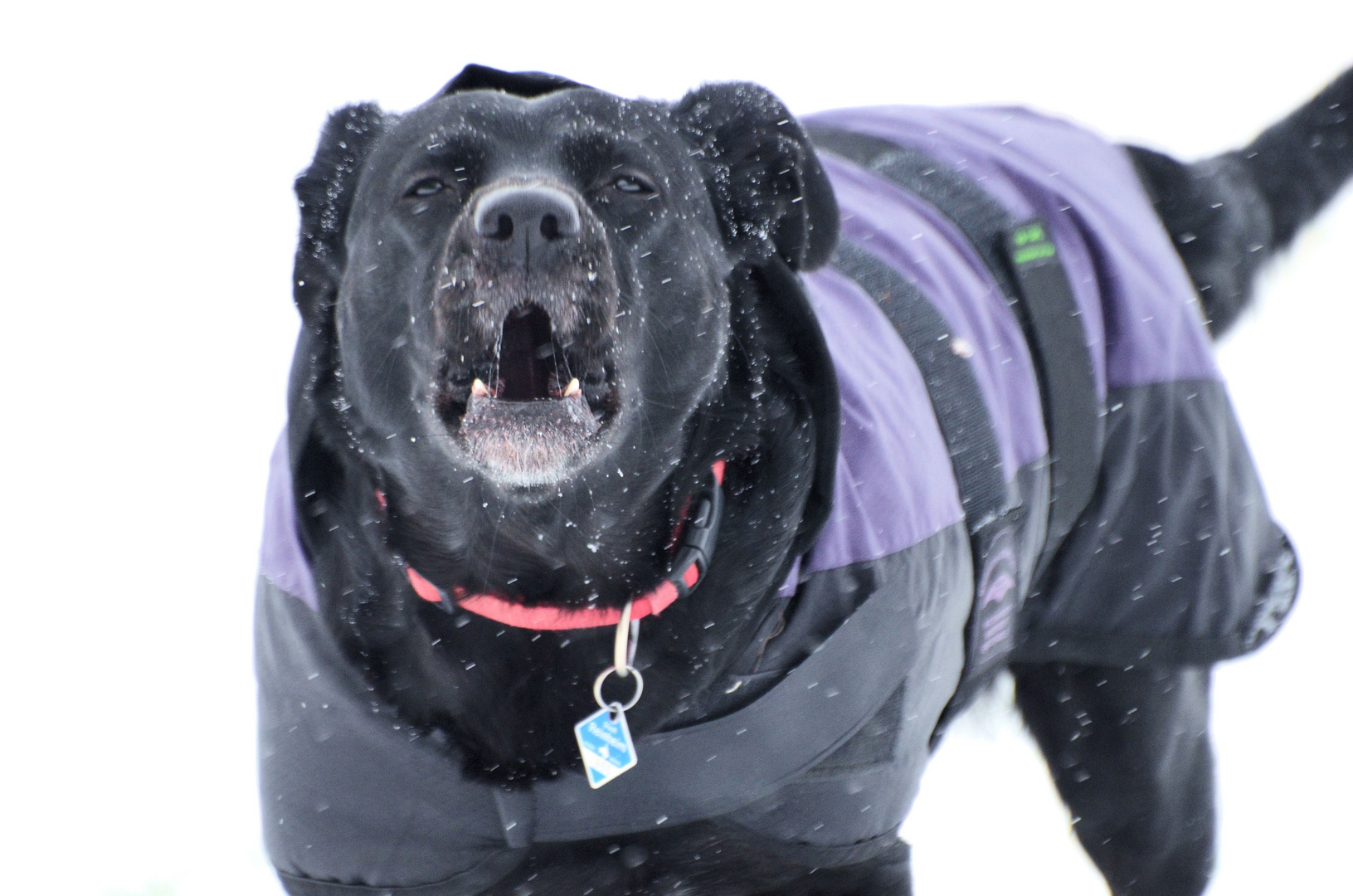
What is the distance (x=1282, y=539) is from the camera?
229cm

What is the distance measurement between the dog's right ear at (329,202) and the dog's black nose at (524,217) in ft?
1.15

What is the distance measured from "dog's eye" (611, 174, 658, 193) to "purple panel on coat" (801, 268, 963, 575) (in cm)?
34

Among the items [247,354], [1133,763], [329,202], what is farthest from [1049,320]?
[247,354]

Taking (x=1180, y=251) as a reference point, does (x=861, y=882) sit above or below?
below

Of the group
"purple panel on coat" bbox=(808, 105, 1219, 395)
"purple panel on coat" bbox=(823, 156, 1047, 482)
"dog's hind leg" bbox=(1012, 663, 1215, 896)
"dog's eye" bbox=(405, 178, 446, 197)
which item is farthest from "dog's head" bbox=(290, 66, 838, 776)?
"dog's hind leg" bbox=(1012, 663, 1215, 896)

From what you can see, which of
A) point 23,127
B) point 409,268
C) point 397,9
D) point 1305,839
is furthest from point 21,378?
point 1305,839

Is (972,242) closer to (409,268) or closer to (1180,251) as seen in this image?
(1180,251)

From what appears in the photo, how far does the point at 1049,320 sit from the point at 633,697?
967 mm

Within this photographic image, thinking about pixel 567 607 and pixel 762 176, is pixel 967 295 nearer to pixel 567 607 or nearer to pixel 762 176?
pixel 762 176

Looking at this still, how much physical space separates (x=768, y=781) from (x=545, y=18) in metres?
3.94

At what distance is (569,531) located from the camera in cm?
167

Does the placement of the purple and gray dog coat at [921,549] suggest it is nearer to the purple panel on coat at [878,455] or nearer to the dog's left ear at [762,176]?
the purple panel on coat at [878,455]

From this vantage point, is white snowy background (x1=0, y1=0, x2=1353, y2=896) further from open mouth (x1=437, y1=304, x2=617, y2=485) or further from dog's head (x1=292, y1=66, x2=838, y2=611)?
open mouth (x1=437, y1=304, x2=617, y2=485)

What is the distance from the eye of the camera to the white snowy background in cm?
259
